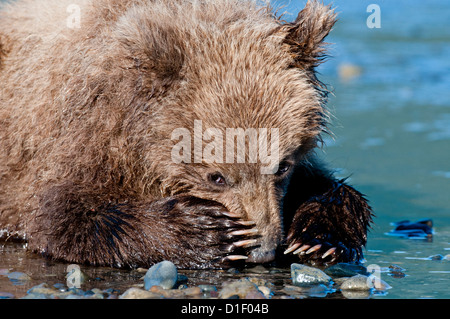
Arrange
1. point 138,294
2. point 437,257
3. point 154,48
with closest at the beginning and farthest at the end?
point 138,294 < point 154,48 < point 437,257

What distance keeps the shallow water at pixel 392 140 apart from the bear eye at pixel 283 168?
0.80 meters

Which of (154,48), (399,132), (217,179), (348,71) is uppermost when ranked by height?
(348,71)

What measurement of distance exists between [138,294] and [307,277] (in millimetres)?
1319

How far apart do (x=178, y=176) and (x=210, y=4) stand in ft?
A: 4.81

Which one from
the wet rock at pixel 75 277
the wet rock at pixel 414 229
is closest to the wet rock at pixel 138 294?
the wet rock at pixel 75 277

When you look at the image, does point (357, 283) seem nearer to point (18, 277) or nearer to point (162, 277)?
point (162, 277)

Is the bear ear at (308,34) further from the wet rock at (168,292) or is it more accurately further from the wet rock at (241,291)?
the wet rock at (168,292)

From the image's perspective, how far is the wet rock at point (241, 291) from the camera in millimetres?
4680

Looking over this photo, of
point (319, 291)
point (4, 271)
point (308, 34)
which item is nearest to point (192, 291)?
point (319, 291)

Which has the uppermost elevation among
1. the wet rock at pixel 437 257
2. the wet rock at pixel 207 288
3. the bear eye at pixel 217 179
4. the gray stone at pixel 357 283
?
the bear eye at pixel 217 179

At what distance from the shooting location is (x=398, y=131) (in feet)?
36.8

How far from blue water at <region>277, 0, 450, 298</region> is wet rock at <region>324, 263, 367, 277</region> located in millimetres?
201
